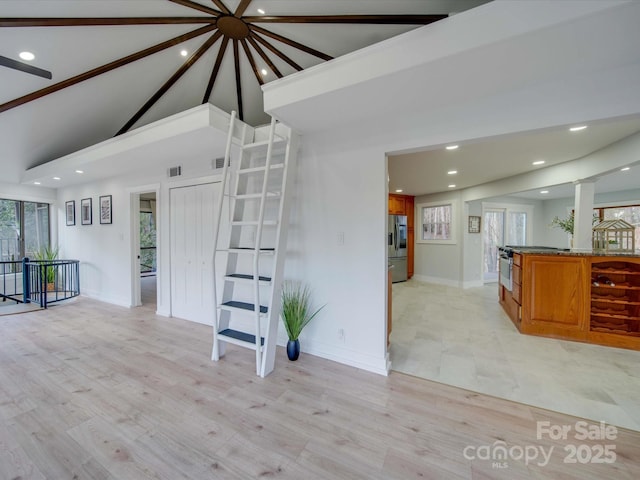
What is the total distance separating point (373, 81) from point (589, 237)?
418 cm

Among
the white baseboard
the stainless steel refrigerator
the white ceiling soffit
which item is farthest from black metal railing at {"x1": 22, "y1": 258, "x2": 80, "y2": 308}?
the white baseboard

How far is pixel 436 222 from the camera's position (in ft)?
22.5

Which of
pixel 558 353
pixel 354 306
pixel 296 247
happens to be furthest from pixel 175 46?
pixel 558 353

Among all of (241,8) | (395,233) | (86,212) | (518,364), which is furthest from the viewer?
(395,233)

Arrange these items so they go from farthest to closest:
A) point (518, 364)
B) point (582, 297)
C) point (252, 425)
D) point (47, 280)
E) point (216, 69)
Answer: point (47, 280)
point (582, 297)
point (216, 69)
point (518, 364)
point (252, 425)

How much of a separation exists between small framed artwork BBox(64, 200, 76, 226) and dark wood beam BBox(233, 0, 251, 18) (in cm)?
581

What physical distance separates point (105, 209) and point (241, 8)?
15.4ft

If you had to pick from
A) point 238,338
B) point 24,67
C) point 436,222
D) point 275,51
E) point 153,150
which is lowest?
point 238,338

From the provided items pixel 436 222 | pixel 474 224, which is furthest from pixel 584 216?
pixel 436 222

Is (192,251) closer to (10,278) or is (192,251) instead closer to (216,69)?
(216,69)

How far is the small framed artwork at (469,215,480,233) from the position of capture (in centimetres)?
639

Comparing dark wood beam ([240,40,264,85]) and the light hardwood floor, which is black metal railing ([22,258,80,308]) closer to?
the light hardwood floor

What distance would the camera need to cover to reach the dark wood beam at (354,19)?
6.55ft

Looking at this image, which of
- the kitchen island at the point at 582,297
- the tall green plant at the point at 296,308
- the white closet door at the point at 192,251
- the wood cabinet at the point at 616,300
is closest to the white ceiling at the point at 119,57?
the white closet door at the point at 192,251
